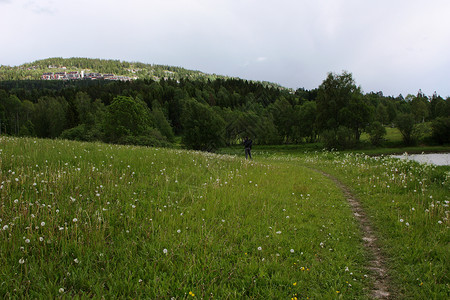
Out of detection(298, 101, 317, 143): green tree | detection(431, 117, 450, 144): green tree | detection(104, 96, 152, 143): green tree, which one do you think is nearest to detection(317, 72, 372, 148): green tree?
detection(298, 101, 317, 143): green tree

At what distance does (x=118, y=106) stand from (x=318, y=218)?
53.2m

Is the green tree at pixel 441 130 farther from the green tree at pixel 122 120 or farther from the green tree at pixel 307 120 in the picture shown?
the green tree at pixel 122 120

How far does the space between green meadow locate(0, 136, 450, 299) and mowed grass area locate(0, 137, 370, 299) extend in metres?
0.03

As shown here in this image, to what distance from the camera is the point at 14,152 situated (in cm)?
904

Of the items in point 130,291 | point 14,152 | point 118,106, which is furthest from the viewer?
point 118,106

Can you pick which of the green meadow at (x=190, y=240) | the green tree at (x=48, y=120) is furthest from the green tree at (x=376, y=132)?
the green tree at (x=48, y=120)

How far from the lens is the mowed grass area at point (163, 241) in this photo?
3848 millimetres

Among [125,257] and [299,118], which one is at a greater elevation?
[299,118]

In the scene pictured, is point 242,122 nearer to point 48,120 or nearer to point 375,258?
point 48,120

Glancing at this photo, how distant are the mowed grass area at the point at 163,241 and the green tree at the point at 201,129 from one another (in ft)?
169

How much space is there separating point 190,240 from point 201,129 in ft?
186

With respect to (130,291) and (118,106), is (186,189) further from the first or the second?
(118,106)

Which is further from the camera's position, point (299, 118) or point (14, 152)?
point (299, 118)

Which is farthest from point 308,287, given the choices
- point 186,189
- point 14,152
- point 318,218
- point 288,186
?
point 14,152
